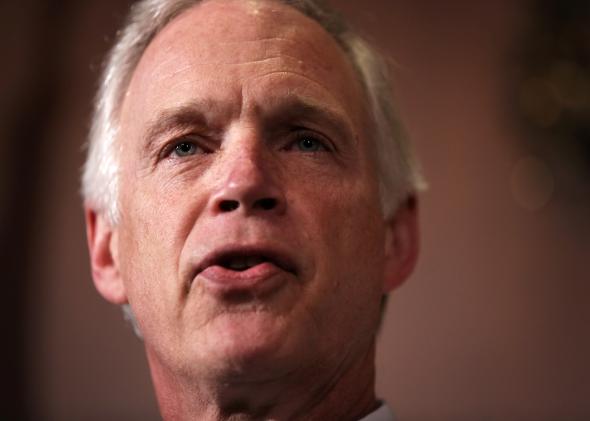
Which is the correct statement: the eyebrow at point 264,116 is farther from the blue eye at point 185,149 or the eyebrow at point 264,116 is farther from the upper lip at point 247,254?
the upper lip at point 247,254

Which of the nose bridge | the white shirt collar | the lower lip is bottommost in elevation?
the white shirt collar

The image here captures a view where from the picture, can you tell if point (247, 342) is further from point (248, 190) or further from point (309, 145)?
point (309, 145)

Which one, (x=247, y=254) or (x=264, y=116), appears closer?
(x=247, y=254)

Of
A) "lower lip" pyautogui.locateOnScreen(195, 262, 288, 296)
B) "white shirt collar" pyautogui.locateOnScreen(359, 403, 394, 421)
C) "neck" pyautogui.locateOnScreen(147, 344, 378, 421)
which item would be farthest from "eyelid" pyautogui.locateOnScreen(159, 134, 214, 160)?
"white shirt collar" pyautogui.locateOnScreen(359, 403, 394, 421)

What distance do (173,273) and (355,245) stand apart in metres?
0.26

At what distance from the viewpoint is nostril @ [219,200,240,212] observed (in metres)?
1.19

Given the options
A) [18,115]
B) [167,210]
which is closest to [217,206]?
[167,210]

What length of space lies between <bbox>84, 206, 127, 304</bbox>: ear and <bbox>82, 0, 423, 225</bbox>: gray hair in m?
0.03

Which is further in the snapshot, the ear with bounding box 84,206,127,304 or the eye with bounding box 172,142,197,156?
the ear with bounding box 84,206,127,304

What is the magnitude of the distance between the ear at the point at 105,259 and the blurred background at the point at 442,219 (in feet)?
4.42

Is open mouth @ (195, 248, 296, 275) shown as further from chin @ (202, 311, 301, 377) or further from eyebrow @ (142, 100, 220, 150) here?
eyebrow @ (142, 100, 220, 150)

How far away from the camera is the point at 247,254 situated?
1.17 m

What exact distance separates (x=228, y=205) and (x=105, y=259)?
0.39 meters

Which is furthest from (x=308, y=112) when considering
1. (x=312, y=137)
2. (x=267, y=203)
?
(x=267, y=203)
